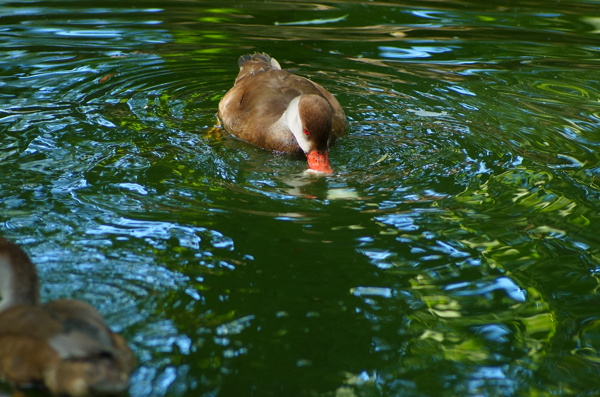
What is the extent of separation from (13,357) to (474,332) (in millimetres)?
2270

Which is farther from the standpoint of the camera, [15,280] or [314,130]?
[314,130]

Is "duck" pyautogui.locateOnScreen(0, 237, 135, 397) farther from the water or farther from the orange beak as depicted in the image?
the orange beak

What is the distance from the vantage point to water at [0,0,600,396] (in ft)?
13.1

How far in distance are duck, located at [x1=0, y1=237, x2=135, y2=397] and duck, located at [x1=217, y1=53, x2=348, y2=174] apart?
309 cm

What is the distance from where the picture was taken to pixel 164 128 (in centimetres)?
697

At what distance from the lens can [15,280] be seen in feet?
12.6

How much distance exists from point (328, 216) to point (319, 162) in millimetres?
1079

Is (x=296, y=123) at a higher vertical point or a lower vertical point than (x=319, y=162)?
higher

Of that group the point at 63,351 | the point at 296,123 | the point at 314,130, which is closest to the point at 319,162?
the point at 314,130

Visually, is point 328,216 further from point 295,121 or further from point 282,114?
point 282,114

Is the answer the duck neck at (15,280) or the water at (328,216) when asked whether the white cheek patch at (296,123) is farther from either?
the duck neck at (15,280)

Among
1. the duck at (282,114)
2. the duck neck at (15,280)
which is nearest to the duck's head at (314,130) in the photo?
the duck at (282,114)

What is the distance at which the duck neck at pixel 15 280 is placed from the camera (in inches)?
151

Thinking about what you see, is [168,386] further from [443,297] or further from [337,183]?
[337,183]
